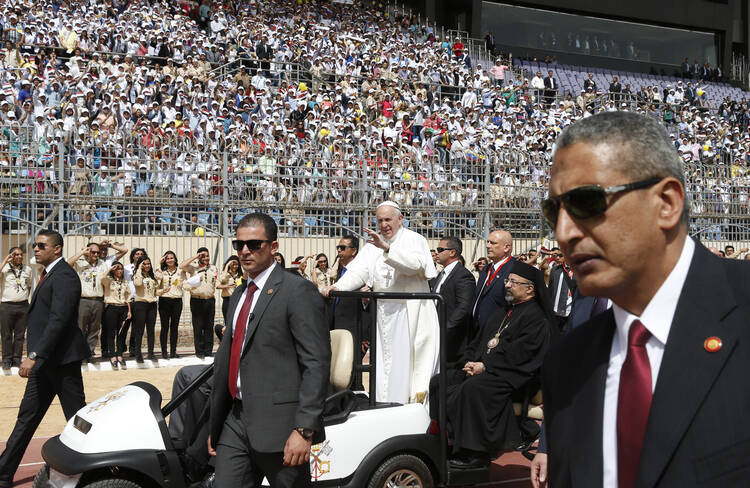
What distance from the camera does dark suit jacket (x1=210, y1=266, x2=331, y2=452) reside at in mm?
3959

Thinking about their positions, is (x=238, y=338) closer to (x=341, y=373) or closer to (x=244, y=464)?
(x=244, y=464)

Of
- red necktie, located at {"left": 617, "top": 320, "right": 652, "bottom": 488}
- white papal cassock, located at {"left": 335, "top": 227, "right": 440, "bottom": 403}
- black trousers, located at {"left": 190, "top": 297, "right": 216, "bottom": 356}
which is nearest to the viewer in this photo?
red necktie, located at {"left": 617, "top": 320, "right": 652, "bottom": 488}

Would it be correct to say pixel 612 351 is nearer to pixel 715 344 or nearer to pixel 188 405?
pixel 715 344

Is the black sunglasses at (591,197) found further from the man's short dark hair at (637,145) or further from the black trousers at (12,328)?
the black trousers at (12,328)

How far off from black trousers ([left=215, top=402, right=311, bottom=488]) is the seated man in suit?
5.42 feet

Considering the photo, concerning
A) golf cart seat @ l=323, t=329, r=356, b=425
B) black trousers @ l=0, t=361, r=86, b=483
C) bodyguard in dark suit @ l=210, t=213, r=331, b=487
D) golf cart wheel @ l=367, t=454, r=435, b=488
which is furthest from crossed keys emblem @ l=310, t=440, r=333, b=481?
black trousers @ l=0, t=361, r=86, b=483

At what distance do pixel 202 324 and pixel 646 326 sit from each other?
12003 millimetres

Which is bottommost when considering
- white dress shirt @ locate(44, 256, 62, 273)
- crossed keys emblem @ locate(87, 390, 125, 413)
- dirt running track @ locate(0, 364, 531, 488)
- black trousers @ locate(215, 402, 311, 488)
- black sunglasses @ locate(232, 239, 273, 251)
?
dirt running track @ locate(0, 364, 531, 488)

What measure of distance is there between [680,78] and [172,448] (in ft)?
130

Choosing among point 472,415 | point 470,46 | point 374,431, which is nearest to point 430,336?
point 472,415

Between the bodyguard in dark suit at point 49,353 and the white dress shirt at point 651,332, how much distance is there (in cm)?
521

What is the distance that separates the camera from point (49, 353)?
6.09 meters

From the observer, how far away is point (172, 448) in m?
4.66

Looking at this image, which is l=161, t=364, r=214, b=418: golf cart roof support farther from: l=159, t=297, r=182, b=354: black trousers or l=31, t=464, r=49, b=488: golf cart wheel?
l=159, t=297, r=182, b=354: black trousers
